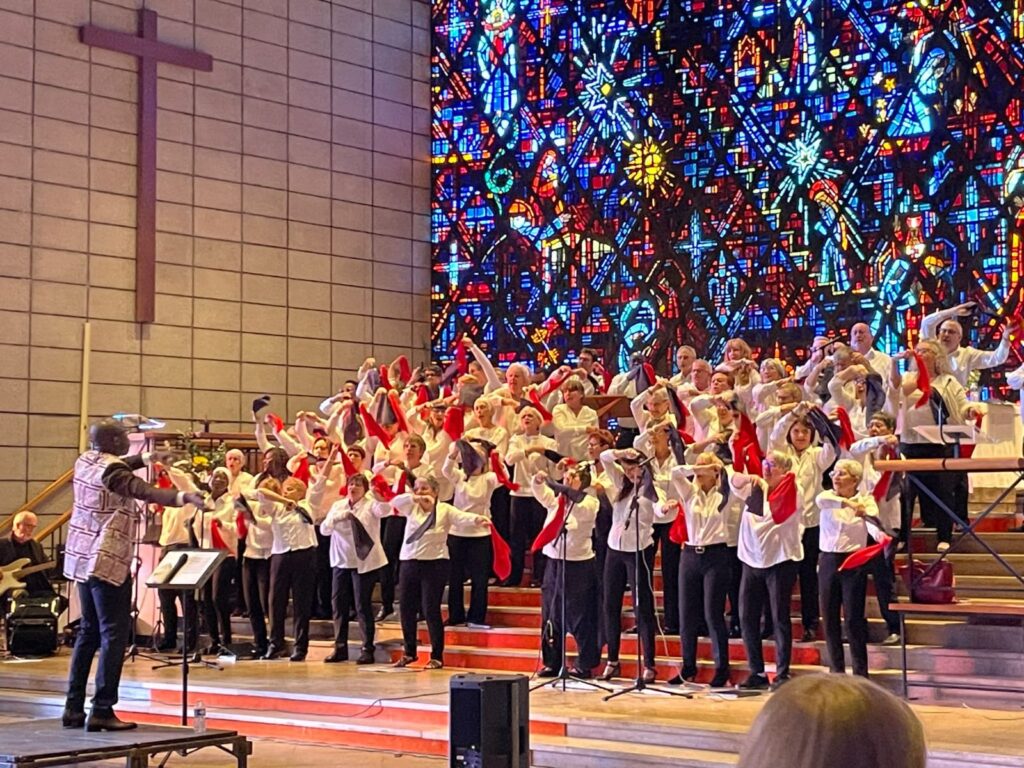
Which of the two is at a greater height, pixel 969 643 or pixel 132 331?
pixel 132 331

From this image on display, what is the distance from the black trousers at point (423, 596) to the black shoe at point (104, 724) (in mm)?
3568

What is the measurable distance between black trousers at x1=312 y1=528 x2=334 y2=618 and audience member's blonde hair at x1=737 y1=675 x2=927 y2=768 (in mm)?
10531

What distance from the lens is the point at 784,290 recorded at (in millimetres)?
14273

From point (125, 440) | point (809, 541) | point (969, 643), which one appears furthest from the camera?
point (809, 541)

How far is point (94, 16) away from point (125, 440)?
29.7 feet

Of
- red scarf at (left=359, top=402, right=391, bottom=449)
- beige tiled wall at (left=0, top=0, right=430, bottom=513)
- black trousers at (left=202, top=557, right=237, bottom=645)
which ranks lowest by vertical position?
black trousers at (left=202, top=557, right=237, bottom=645)

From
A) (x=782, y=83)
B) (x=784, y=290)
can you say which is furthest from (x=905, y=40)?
(x=784, y=290)

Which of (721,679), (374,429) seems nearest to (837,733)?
(721,679)

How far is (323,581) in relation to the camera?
12.0m

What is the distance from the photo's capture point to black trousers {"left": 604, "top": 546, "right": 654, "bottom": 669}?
29.7 feet

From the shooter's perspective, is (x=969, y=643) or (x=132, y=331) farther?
(x=132, y=331)

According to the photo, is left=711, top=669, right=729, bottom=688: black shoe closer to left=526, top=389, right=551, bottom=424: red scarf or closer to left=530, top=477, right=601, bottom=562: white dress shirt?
left=530, top=477, right=601, bottom=562: white dress shirt

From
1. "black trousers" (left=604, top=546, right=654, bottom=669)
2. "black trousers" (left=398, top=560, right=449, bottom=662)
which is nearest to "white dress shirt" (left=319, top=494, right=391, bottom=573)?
"black trousers" (left=398, top=560, right=449, bottom=662)

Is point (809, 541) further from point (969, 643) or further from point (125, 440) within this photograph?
point (125, 440)
